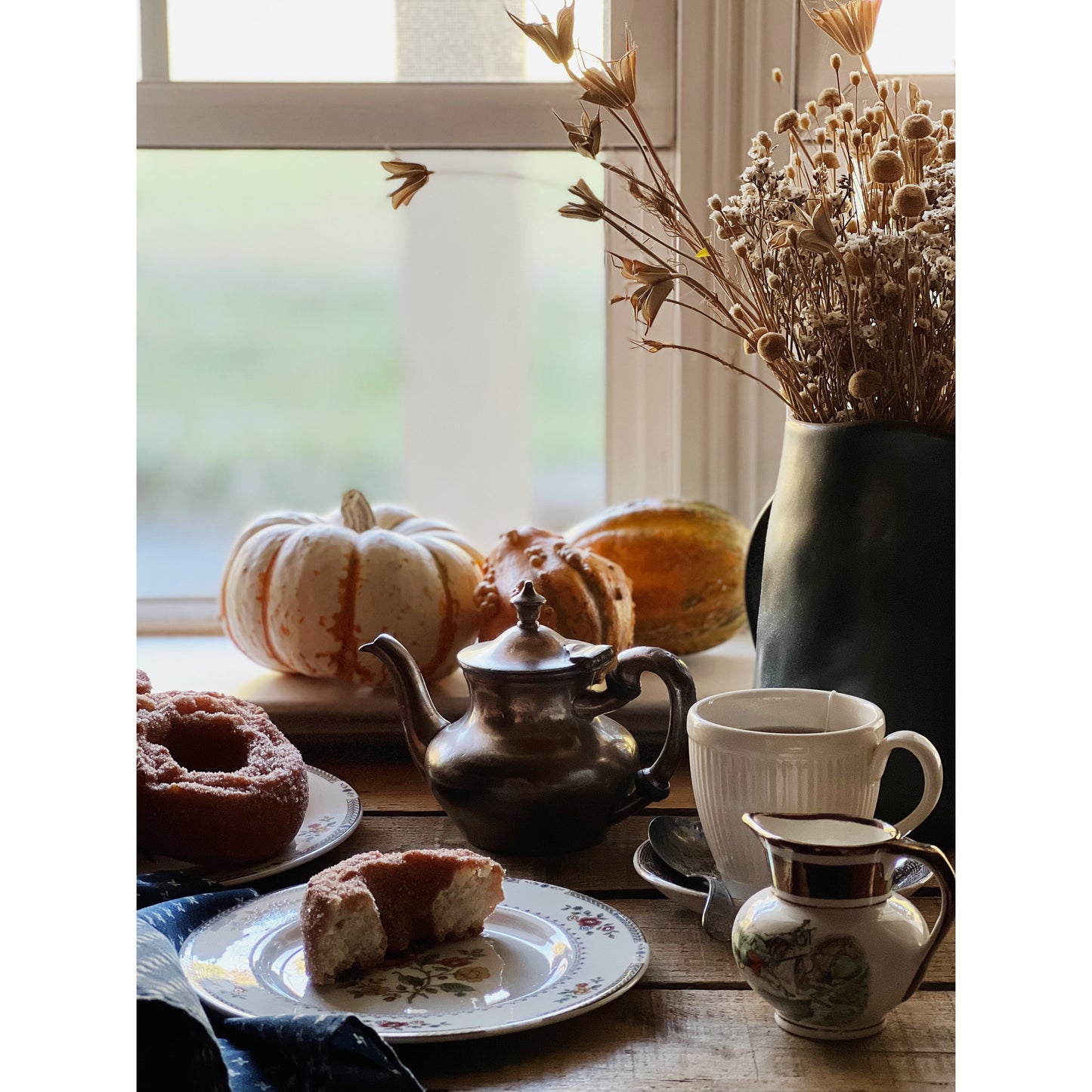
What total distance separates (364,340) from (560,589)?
21.3 inches

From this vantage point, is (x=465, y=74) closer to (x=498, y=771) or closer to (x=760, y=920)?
(x=498, y=771)

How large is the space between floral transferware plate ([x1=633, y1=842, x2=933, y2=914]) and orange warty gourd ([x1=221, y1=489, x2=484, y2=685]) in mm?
439

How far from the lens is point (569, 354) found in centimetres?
152

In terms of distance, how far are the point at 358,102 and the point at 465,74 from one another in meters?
0.14

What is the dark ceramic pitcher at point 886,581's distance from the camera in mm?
852

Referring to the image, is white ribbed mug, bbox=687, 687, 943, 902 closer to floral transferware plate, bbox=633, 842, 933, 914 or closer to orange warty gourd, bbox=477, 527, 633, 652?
floral transferware plate, bbox=633, 842, 933, 914

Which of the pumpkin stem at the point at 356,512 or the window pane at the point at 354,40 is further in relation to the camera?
the window pane at the point at 354,40

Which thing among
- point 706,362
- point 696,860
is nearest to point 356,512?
point 706,362

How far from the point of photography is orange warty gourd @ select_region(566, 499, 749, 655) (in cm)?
132

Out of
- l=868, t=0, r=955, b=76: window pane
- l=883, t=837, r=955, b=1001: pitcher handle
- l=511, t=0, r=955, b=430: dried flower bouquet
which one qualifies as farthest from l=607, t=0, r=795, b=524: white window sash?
l=883, t=837, r=955, b=1001: pitcher handle

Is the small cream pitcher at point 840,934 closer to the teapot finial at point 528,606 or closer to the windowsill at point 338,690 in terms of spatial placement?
the teapot finial at point 528,606

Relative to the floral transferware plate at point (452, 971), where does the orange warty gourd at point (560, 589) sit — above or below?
above

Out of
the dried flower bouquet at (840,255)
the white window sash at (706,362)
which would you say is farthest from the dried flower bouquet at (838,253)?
the white window sash at (706,362)

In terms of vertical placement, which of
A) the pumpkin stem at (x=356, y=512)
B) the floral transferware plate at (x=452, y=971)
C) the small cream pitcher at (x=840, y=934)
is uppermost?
the pumpkin stem at (x=356, y=512)
